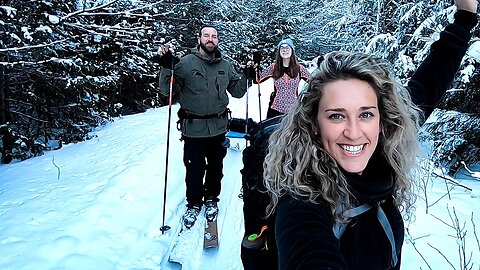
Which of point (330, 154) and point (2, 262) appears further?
point (2, 262)

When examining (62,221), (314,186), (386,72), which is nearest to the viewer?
(314,186)

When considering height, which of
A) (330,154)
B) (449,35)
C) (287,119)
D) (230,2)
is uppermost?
(230,2)

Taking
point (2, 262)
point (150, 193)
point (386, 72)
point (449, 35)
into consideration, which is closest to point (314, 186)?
point (386, 72)

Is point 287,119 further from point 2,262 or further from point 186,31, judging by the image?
point 186,31

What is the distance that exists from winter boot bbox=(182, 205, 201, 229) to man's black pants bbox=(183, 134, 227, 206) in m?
0.05

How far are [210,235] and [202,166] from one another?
0.82 metres

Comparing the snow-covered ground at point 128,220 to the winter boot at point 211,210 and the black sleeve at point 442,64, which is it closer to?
the winter boot at point 211,210

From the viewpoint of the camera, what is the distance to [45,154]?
8242 millimetres

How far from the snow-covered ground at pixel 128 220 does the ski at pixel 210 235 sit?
0.27 ft

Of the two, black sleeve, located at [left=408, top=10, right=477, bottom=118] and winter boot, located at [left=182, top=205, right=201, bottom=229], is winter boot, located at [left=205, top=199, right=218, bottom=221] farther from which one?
black sleeve, located at [left=408, top=10, right=477, bottom=118]

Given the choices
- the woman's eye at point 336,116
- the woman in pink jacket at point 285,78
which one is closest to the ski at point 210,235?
the woman in pink jacket at point 285,78

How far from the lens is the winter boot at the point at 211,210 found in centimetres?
448

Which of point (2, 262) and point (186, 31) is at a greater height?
point (186, 31)

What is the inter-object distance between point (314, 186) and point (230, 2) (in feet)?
82.1
